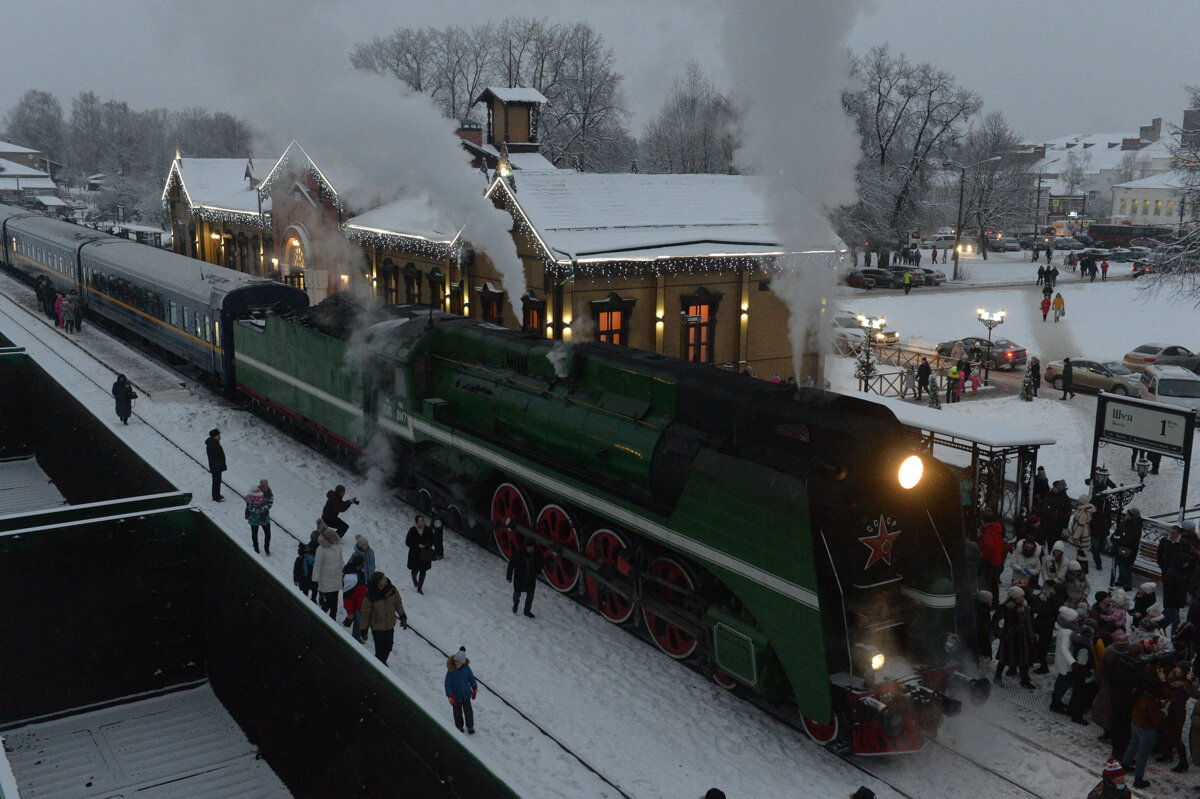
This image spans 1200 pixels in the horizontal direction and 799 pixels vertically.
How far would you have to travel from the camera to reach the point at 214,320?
80.9 ft

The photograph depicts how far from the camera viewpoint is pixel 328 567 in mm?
12508

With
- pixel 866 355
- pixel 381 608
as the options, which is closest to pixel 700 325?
pixel 866 355

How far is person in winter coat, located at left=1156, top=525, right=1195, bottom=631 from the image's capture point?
12.4 meters

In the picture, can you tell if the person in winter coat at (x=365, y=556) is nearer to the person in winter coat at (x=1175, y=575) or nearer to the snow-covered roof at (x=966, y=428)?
the snow-covered roof at (x=966, y=428)

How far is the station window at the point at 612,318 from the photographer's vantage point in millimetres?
24359

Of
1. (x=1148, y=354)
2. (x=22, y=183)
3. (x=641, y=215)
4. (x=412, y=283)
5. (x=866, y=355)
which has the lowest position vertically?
(x=1148, y=354)

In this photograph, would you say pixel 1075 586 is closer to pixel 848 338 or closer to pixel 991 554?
pixel 991 554

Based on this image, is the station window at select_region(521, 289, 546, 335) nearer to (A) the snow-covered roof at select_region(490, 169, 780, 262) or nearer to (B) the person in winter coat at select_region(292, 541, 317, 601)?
(A) the snow-covered roof at select_region(490, 169, 780, 262)

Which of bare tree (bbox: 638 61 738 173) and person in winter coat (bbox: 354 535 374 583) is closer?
person in winter coat (bbox: 354 535 374 583)

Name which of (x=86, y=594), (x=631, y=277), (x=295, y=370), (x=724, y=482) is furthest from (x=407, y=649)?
(x=631, y=277)

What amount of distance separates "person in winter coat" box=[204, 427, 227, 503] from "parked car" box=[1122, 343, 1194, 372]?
2791cm

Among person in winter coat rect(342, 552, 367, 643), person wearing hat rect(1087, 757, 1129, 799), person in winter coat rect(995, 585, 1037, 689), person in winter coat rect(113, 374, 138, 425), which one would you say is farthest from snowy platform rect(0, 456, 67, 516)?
person wearing hat rect(1087, 757, 1129, 799)

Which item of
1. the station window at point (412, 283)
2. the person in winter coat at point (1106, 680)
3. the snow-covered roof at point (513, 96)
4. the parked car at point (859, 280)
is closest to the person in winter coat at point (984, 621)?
the person in winter coat at point (1106, 680)

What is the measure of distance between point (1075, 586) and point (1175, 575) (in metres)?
1.60
